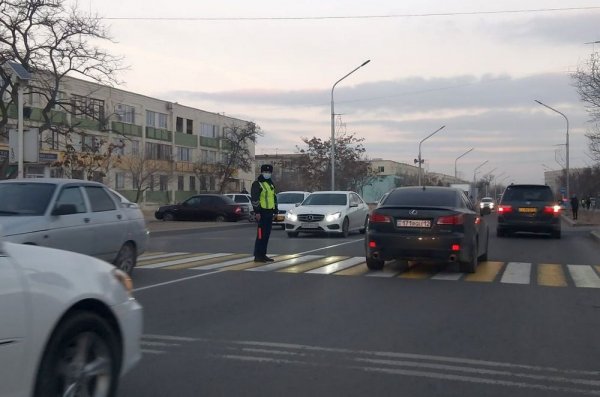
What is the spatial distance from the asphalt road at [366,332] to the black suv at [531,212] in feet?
30.1

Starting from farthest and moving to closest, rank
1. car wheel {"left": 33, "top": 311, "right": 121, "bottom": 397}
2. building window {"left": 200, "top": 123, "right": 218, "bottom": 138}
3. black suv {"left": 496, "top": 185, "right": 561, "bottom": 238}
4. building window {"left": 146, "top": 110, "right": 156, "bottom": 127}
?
building window {"left": 200, "top": 123, "right": 218, "bottom": 138} < building window {"left": 146, "top": 110, "right": 156, "bottom": 127} < black suv {"left": 496, "top": 185, "right": 561, "bottom": 238} < car wheel {"left": 33, "top": 311, "right": 121, "bottom": 397}

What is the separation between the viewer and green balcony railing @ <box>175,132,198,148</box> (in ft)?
224

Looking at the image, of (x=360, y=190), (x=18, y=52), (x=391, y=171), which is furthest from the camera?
(x=391, y=171)

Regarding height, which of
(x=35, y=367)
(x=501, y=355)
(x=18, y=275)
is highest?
(x=18, y=275)

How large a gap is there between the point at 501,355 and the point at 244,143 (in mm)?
59668

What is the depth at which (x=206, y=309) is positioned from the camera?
8648 millimetres

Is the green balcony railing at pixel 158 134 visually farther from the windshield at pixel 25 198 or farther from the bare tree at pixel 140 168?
the windshield at pixel 25 198

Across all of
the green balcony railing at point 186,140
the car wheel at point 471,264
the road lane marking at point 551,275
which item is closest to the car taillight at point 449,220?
the car wheel at point 471,264

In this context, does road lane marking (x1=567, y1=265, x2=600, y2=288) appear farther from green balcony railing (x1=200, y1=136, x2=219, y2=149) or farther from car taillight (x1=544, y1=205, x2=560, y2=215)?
green balcony railing (x1=200, y1=136, x2=219, y2=149)

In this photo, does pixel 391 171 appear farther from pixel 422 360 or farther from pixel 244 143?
pixel 422 360

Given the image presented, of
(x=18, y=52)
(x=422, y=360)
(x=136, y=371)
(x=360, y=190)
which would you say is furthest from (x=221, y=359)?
(x=360, y=190)

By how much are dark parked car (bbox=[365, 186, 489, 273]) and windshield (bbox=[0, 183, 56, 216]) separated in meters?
5.46

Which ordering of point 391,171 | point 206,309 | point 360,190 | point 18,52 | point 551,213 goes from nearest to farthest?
point 206,309, point 551,213, point 18,52, point 360,190, point 391,171

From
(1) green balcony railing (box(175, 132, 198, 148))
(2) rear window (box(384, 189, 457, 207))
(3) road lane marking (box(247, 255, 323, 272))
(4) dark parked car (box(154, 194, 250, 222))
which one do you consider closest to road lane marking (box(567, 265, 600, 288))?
(2) rear window (box(384, 189, 457, 207))
